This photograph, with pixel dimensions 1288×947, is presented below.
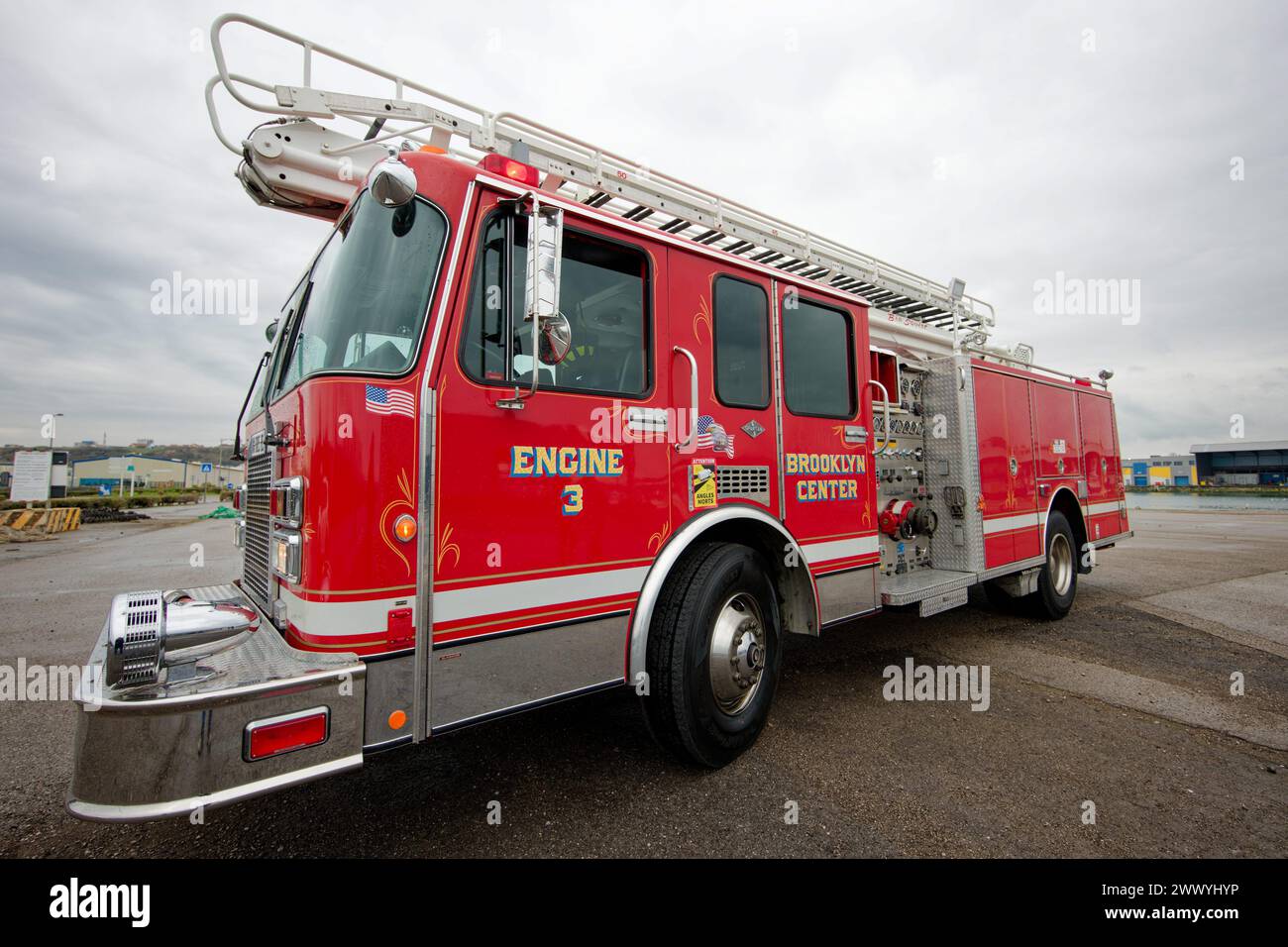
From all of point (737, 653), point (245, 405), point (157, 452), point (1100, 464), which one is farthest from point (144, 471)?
point (1100, 464)

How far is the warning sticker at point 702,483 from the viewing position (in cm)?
302

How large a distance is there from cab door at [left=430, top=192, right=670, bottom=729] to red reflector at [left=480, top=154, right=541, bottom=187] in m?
0.19

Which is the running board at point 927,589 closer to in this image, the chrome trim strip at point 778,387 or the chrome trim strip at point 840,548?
the chrome trim strip at point 840,548

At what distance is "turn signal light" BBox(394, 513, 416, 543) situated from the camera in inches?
81.7

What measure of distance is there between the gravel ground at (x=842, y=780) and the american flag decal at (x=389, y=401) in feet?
4.12

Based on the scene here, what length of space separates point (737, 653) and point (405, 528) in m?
1.76

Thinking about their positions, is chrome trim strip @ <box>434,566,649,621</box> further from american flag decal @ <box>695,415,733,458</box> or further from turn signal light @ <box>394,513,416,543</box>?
american flag decal @ <box>695,415,733,458</box>

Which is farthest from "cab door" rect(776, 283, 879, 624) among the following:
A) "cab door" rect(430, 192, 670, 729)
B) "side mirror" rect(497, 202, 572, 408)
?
"side mirror" rect(497, 202, 572, 408)

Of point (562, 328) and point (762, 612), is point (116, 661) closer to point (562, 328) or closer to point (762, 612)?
point (562, 328)

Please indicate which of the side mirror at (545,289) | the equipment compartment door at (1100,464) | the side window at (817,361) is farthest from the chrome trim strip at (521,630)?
the equipment compartment door at (1100,464)

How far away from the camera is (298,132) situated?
285 centimetres

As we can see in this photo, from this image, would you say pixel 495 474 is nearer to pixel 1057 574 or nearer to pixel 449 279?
pixel 449 279

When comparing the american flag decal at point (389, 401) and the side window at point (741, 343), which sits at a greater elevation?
the side window at point (741, 343)

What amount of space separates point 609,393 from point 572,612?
0.99m
